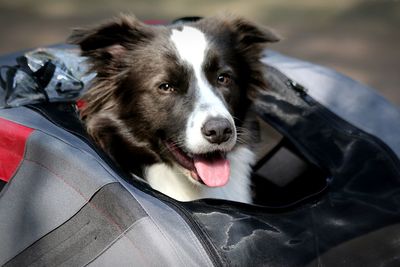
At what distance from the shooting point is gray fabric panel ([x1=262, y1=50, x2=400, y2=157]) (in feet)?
11.8

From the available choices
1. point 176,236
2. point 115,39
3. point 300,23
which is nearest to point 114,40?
point 115,39

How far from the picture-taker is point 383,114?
3686 mm

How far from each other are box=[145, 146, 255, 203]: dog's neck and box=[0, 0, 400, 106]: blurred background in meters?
3.57

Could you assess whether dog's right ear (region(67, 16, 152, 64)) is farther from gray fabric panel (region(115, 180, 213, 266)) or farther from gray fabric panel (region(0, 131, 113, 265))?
gray fabric panel (region(115, 180, 213, 266))

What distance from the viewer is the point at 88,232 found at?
245cm

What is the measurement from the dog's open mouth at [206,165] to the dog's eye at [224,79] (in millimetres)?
351

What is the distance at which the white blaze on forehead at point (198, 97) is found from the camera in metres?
2.94

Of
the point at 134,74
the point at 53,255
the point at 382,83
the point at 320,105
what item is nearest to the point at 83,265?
the point at 53,255

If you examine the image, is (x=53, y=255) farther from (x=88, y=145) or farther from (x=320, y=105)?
(x=320, y=105)

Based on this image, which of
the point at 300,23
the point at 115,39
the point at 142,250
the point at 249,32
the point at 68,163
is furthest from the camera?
the point at 300,23

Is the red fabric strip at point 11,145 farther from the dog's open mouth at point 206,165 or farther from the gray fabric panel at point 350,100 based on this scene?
the gray fabric panel at point 350,100

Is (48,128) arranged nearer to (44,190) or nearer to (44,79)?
(44,190)

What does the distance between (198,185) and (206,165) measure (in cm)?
17

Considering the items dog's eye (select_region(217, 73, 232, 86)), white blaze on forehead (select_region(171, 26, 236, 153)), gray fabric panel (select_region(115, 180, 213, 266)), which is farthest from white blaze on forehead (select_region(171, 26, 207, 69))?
gray fabric panel (select_region(115, 180, 213, 266))
